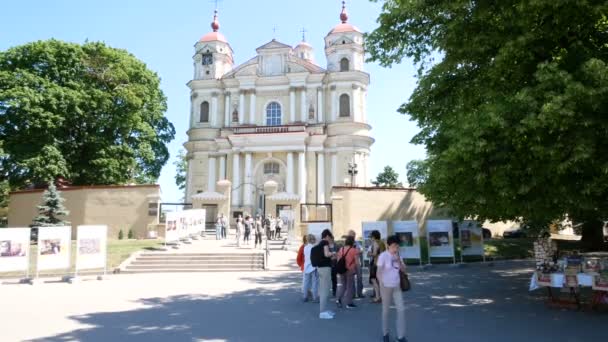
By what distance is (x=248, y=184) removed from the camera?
38.1m

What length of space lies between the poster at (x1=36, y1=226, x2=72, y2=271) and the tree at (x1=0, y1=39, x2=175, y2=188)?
1575 cm

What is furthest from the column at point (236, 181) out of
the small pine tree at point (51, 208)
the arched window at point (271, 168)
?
the small pine tree at point (51, 208)

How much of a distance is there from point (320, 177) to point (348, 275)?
2962 cm

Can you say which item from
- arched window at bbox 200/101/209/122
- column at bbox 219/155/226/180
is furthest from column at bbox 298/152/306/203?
arched window at bbox 200/101/209/122

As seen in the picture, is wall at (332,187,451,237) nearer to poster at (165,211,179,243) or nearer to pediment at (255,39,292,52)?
poster at (165,211,179,243)

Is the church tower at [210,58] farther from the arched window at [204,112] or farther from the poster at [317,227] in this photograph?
the poster at [317,227]

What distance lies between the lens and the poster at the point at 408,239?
54.1 feet

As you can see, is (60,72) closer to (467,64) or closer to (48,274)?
(48,274)

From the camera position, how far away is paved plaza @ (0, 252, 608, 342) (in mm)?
7035

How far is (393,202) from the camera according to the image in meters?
25.0

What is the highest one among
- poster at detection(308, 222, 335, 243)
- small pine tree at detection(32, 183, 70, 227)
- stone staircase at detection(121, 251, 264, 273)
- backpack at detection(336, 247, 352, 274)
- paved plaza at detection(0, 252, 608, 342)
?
small pine tree at detection(32, 183, 70, 227)

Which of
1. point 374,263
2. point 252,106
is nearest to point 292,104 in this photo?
point 252,106

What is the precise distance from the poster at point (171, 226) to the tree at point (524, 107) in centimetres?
1229

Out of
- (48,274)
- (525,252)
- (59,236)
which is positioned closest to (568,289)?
(525,252)
